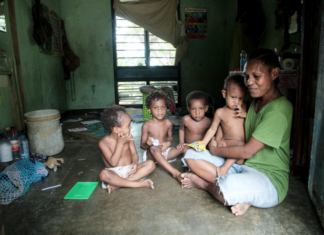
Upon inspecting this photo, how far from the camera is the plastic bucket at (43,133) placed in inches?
114

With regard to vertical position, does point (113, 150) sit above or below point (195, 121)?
below

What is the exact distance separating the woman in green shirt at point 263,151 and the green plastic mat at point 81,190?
106 cm

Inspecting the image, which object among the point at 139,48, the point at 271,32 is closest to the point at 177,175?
the point at 271,32

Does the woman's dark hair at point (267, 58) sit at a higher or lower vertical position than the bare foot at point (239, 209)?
higher

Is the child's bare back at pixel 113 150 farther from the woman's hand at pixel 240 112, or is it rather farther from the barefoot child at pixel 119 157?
the woman's hand at pixel 240 112

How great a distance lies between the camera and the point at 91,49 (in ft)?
21.5

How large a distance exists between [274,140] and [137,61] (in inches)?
225

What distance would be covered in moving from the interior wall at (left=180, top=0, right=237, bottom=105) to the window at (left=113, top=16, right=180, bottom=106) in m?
0.41

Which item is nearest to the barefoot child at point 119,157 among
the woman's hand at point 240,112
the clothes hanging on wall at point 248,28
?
the woman's hand at point 240,112

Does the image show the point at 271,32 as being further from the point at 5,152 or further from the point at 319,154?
the point at 5,152

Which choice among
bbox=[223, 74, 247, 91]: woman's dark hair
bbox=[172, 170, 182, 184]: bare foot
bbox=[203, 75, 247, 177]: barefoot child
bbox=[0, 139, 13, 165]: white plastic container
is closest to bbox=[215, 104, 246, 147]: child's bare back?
bbox=[203, 75, 247, 177]: barefoot child

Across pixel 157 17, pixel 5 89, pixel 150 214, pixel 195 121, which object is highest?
pixel 157 17

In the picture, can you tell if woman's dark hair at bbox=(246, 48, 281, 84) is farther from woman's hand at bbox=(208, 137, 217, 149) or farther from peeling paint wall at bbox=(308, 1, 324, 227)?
woman's hand at bbox=(208, 137, 217, 149)

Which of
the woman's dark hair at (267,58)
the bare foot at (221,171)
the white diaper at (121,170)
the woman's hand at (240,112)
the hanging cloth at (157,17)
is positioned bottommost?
the white diaper at (121,170)
